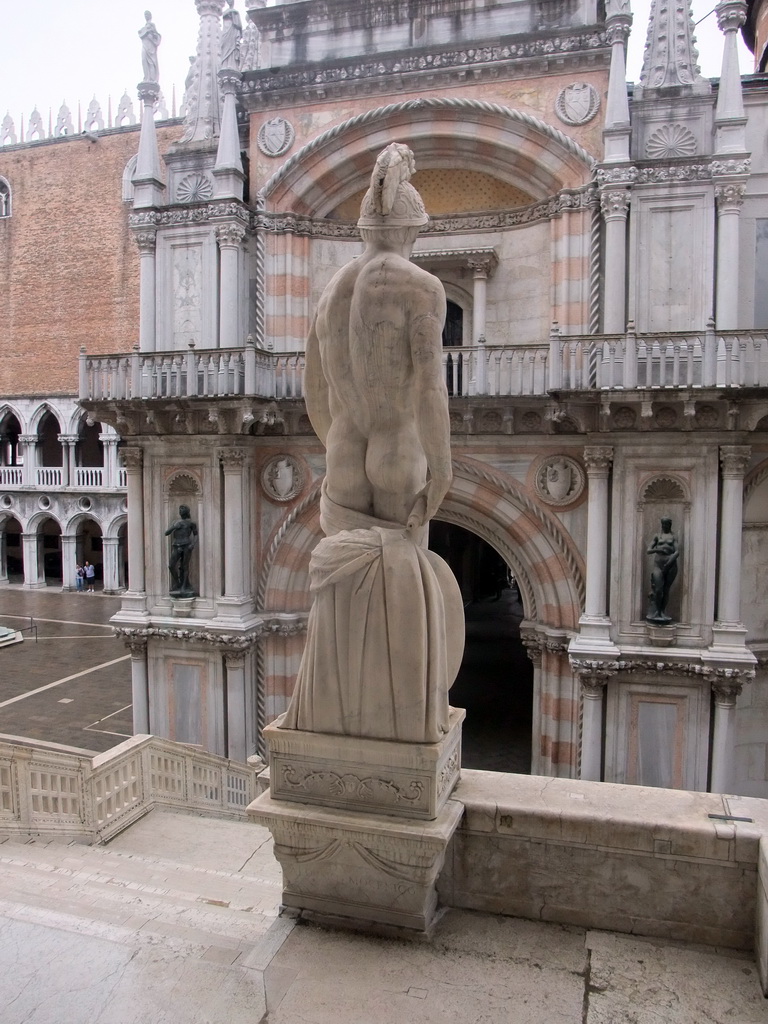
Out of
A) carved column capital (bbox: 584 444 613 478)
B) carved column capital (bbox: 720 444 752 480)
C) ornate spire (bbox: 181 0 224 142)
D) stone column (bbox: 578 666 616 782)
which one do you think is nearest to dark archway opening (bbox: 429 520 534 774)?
stone column (bbox: 578 666 616 782)

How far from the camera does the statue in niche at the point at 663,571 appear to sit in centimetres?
1088

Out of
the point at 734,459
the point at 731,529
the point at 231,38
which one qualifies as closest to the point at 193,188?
the point at 231,38

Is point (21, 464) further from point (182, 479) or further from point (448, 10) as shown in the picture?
point (448, 10)

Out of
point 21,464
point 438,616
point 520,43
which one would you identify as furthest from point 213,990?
point 21,464

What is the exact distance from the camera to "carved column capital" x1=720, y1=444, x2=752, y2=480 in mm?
10781

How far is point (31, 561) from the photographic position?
112ft

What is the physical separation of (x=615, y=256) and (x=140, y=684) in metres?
10.2

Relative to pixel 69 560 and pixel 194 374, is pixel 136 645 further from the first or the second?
pixel 69 560

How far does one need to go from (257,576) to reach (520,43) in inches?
366

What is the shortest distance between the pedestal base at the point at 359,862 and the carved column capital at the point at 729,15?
12034 millimetres

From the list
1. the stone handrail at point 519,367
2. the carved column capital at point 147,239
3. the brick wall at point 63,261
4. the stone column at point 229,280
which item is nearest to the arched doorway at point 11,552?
the brick wall at point 63,261

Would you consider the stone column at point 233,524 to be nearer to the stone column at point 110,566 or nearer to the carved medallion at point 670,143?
the carved medallion at point 670,143

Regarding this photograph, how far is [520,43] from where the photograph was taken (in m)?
12.0

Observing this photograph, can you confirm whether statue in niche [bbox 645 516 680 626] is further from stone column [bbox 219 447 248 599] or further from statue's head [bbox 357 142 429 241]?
statue's head [bbox 357 142 429 241]
